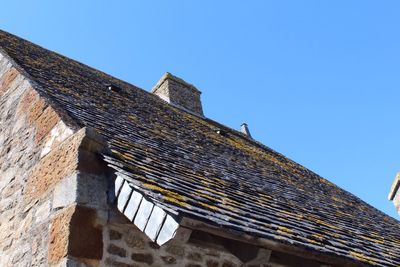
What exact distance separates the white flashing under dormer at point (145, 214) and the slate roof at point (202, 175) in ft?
0.23

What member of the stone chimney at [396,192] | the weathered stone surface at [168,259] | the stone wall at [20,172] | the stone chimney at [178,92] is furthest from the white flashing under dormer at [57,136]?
the stone chimney at [396,192]

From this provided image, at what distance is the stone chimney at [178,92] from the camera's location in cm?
1120

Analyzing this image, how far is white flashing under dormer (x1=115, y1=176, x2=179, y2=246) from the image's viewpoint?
2941 mm

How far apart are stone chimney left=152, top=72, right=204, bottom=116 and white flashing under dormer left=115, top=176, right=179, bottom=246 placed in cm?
758

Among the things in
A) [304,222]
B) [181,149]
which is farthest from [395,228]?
[181,149]

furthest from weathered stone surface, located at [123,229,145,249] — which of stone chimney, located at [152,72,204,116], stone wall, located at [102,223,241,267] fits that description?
stone chimney, located at [152,72,204,116]

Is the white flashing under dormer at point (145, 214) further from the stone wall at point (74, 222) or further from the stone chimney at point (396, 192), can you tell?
the stone chimney at point (396, 192)

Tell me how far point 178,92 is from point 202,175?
23.1 feet

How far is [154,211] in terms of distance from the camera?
10.0ft

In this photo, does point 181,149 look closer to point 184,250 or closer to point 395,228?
point 184,250

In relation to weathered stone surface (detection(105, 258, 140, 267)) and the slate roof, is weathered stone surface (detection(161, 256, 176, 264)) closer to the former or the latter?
weathered stone surface (detection(105, 258, 140, 267))

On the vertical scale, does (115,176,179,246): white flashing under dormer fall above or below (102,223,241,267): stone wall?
above

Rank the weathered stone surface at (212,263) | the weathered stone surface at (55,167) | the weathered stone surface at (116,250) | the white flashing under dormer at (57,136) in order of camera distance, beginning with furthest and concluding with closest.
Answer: the white flashing under dormer at (57,136) → the weathered stone surface at (212,263) → the weathered stone surface at (55,167) → the weathered stone surface at (116,250)

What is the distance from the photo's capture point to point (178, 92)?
38.0ft
